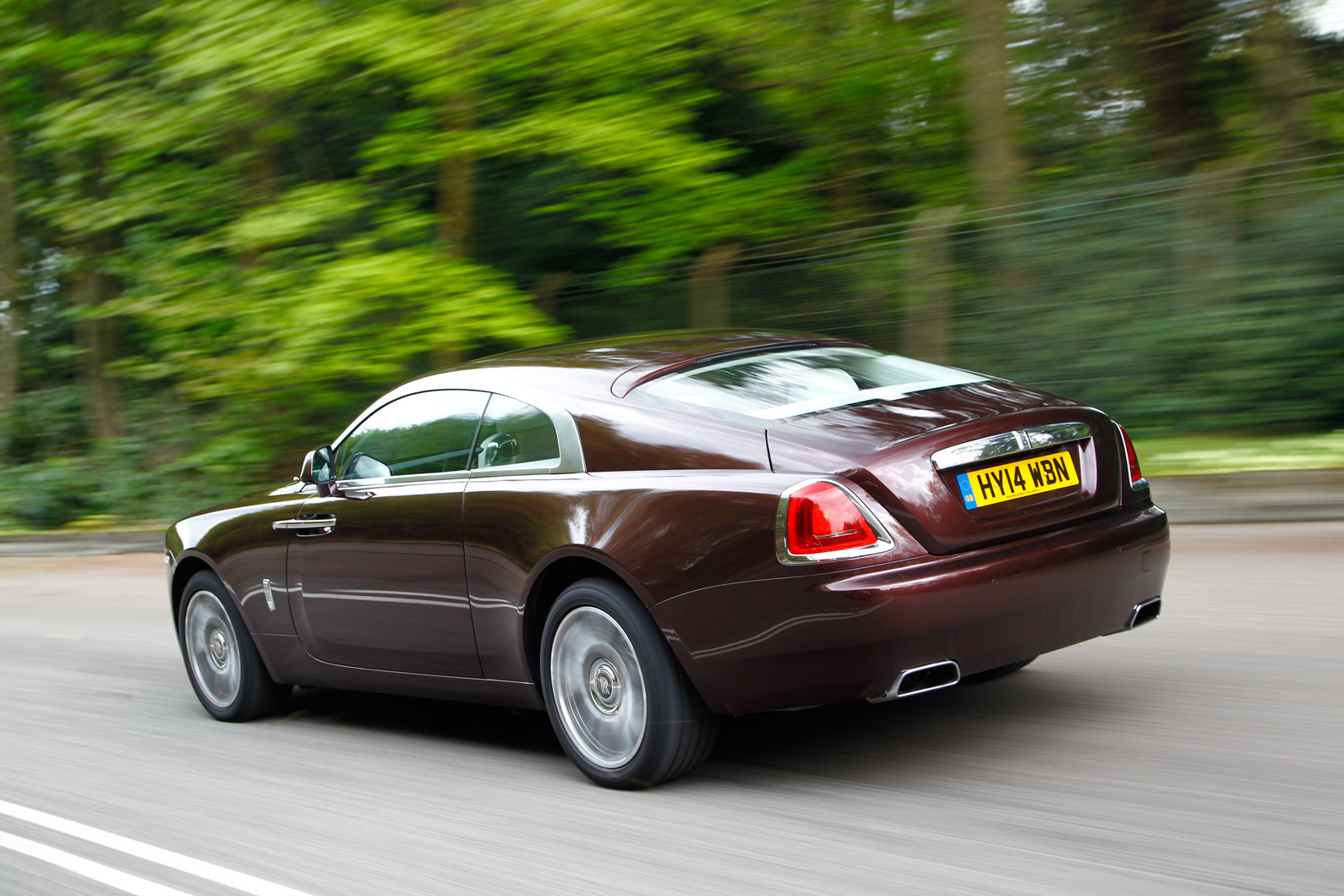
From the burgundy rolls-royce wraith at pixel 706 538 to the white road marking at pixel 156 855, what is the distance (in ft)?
3.63

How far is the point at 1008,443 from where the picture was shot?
4.12 meters

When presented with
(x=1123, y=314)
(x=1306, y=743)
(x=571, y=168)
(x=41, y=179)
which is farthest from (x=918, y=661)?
(x=41, y=179)

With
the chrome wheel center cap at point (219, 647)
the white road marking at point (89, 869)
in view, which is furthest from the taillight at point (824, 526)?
the chrome wheel center cap at point (219, 647)

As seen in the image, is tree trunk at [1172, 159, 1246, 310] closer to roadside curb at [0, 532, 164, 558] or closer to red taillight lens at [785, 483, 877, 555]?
red taillight lens at [785, 483, 877, 555]

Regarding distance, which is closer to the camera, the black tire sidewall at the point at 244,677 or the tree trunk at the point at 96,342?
the black tire sidewall at the point at 244,677

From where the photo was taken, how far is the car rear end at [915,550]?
148 inches

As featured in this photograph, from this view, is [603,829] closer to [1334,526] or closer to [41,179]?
[1334,526]

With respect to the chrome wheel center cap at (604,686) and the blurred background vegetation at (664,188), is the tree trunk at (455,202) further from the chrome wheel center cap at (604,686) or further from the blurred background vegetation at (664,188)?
the chrome wheel center cap at (604,686)

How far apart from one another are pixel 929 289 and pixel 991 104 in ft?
8.91

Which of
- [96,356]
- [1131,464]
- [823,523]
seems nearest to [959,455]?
[823,523]

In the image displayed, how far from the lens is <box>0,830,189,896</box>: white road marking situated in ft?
12.4

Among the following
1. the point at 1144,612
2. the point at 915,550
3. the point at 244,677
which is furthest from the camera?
the point at 244,677

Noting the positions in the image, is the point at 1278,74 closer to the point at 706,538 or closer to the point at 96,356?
the point at 706,538

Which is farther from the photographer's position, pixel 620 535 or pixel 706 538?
pixel 620 535
